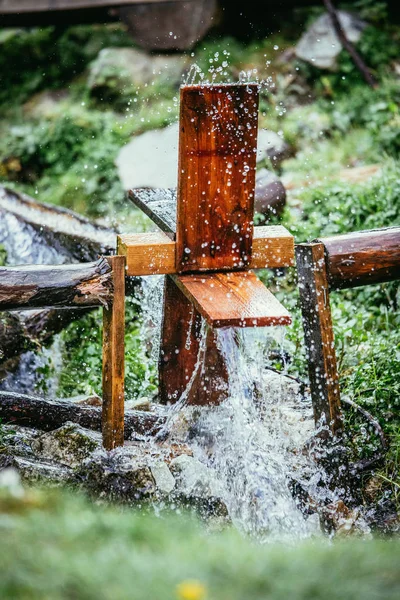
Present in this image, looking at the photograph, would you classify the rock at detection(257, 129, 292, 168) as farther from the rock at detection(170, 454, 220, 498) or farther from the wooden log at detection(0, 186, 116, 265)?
the rock at detection(170, 454, 220, 498)

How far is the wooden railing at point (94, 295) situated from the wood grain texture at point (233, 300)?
37 cm

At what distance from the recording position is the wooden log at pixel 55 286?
12.9 ft

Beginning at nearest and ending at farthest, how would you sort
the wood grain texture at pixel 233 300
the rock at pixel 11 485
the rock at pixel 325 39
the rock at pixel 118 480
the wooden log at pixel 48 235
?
the rock at pixel 11 485 → the wood grain texture at pixel 233 300 → the rock at pixel 118 480 → the wooden log at pixel 48 235 → the rock at pixel 325 39

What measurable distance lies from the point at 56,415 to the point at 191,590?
315 cm

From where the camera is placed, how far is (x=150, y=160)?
927 cm

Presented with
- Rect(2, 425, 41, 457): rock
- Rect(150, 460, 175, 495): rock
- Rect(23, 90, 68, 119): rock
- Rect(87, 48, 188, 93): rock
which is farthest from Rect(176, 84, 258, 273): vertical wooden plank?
Rect(87, 48, 188, 93): rock

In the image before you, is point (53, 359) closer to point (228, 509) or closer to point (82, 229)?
point (82, 229)

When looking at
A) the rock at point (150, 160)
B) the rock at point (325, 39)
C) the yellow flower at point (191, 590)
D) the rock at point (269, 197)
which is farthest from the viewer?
the rock at point (325, 39)

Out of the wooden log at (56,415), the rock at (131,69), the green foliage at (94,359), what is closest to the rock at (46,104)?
the rock at (131,69)

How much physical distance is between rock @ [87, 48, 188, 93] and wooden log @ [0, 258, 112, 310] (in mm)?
8271

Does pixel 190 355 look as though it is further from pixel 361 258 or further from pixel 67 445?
pixel 361 258

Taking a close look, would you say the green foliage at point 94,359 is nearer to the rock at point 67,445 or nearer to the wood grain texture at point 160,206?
the rock at point 67,445

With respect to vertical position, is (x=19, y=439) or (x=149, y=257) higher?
(x=149, y=257)

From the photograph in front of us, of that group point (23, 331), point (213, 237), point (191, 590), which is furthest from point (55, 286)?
point (191, 590)
